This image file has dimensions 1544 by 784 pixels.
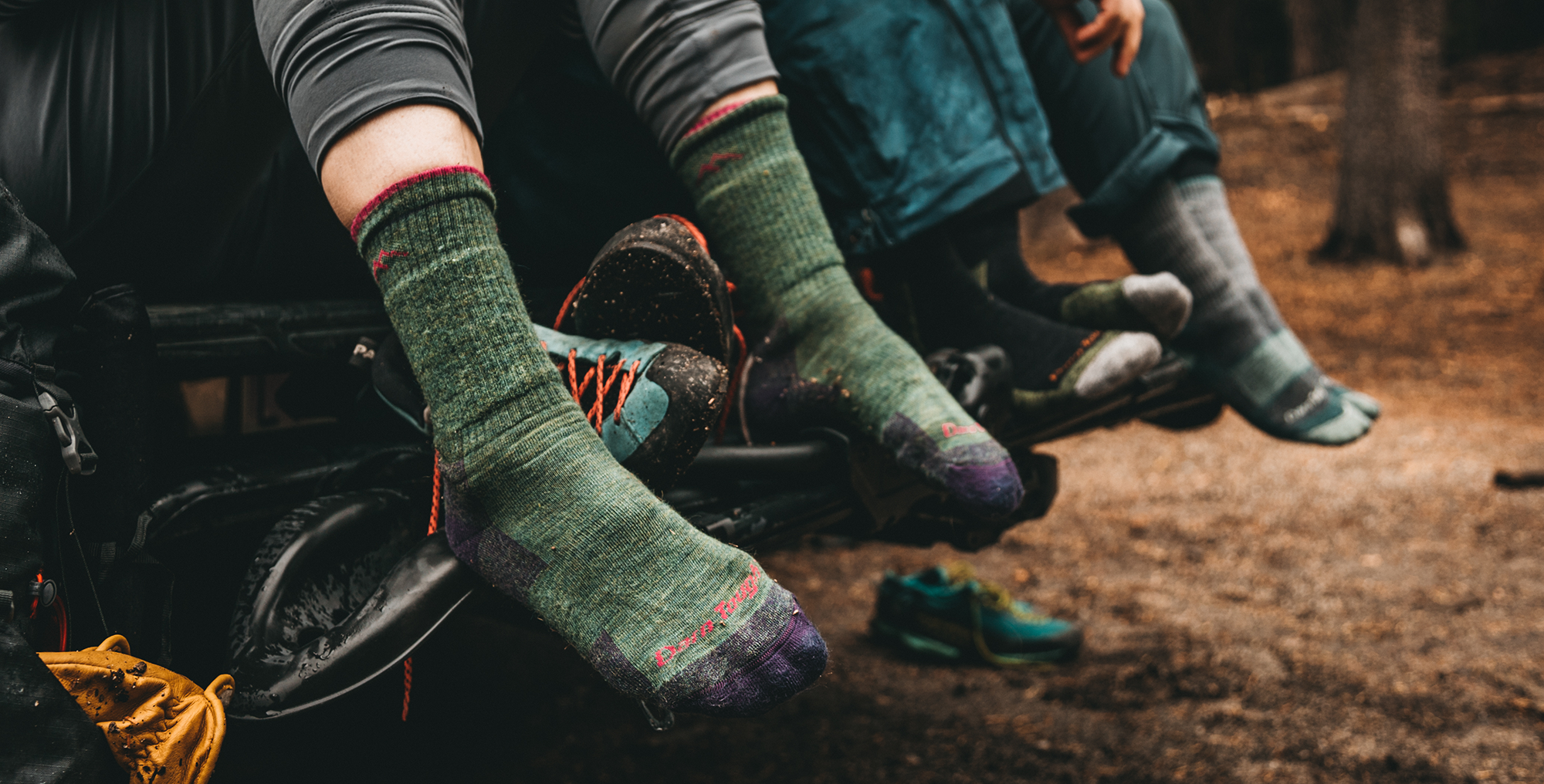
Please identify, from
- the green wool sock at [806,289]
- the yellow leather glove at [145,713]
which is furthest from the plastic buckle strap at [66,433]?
the green wool sock at [806,289]

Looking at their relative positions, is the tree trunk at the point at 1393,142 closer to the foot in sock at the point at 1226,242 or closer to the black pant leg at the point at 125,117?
the foot in sock at the point at 1226,242

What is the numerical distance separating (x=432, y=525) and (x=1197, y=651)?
5.48 ft

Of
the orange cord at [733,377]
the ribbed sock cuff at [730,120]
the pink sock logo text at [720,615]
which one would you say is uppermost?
the ribbed sock cuff at [730,120]

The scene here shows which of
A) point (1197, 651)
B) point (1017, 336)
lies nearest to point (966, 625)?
point (1197, 651)

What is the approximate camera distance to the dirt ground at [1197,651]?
1.63 m

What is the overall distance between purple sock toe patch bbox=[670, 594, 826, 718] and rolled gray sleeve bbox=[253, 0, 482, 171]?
0.47 meters

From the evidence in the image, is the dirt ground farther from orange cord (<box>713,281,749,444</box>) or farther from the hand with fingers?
the hand with fingers

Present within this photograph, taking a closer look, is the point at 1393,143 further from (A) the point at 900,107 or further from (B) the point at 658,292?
(B) the point at 658,292

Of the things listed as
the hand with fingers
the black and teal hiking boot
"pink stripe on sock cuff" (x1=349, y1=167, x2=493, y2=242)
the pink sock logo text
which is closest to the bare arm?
"pink stripe on sock cuff" (x1=349, y1=167, x2=493, y2=242)

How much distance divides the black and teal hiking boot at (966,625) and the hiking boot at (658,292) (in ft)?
4.45

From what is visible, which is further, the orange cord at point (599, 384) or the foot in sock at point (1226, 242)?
the foot in sock at point (1226, 242)

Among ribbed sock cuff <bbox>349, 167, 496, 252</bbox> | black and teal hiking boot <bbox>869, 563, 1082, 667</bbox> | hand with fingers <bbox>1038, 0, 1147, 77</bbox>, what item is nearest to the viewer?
ribbed sock cuff <bbox>349, 167, 496, 252</bbox>

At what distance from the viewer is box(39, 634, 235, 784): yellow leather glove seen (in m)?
0.64

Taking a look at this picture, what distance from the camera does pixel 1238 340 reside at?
1.59 metres
